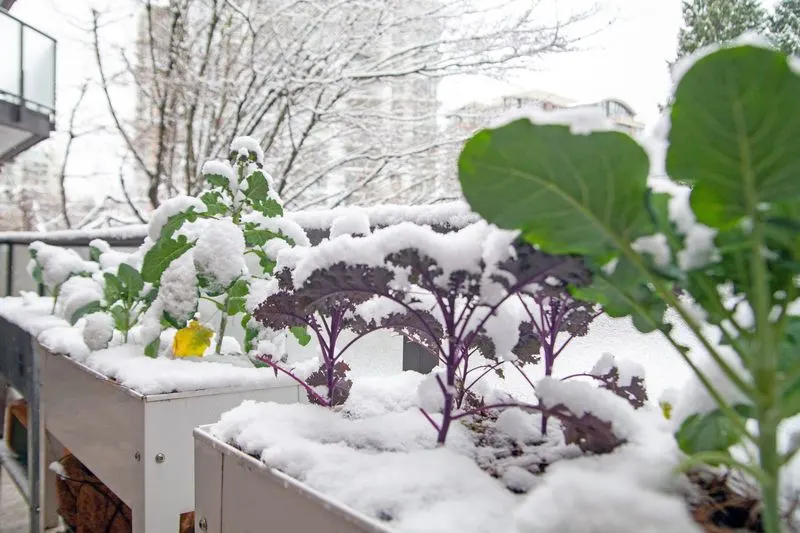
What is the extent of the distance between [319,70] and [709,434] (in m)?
4.83

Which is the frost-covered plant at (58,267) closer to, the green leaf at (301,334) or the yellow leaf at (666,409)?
the green leaf at (301,334)

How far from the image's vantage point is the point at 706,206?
1.18 feet

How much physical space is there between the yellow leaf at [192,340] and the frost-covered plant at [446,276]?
1.78ft

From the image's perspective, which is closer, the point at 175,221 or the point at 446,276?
the point at 446,276

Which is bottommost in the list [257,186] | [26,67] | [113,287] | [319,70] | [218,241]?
[113,287]

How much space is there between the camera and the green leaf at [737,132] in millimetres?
308

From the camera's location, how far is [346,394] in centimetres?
79

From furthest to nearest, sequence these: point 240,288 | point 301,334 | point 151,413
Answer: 1. point 240,288
2. point 301,334
3. point 151,413

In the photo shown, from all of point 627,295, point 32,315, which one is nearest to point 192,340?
point 627,295

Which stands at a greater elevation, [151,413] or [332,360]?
[332,360]

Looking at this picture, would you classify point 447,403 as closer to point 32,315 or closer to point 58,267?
point 58,267

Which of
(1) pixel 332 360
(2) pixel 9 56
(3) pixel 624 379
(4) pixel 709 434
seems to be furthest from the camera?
(2) pixel 9 56

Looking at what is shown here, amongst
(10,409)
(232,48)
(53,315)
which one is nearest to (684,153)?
(53,315)

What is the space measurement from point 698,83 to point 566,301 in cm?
36
